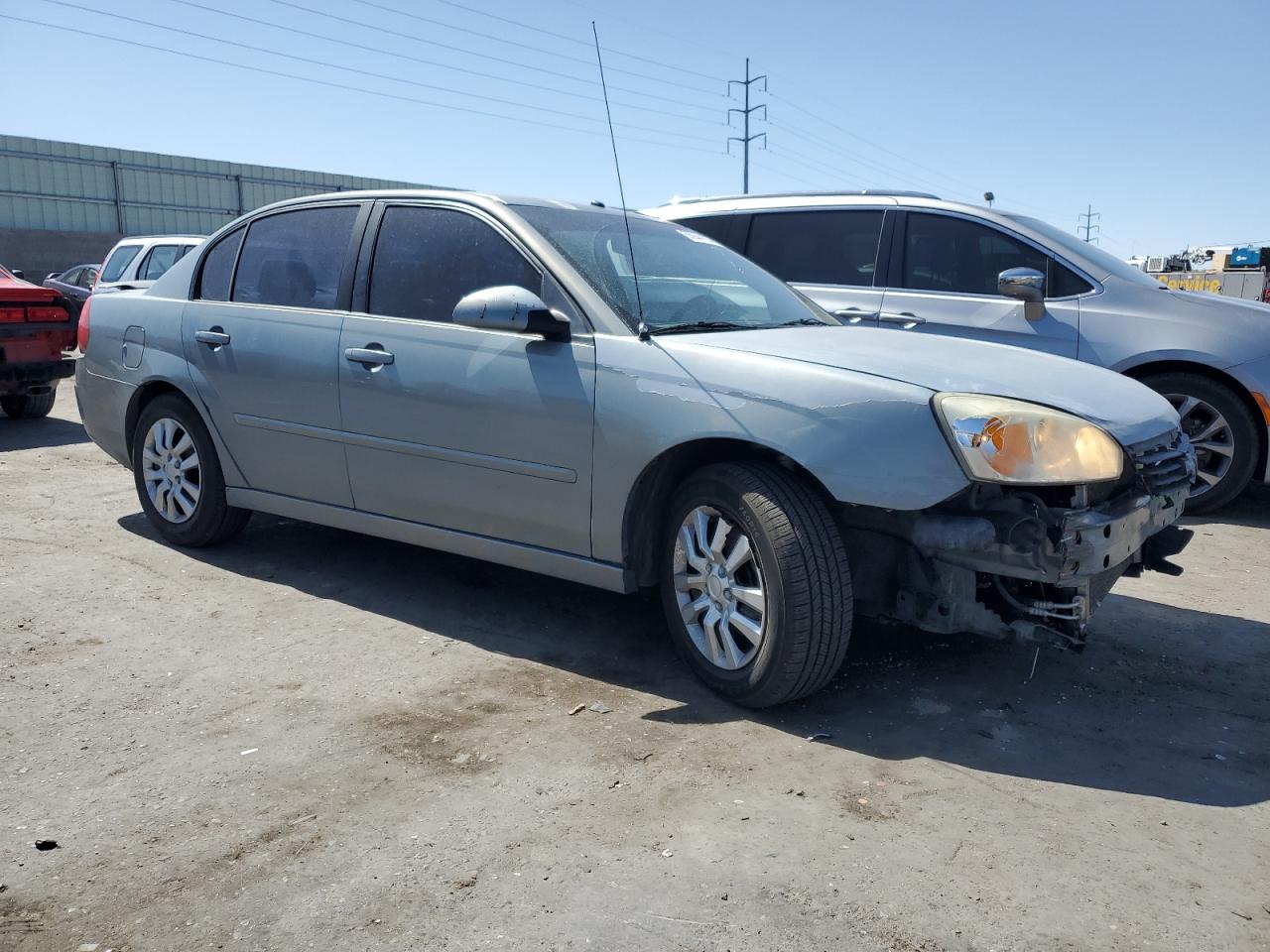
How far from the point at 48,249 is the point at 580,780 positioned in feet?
90.2

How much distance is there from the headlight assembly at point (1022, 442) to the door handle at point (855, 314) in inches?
150

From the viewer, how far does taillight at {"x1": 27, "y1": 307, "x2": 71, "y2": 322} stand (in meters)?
9.23

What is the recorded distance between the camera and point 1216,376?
255 inches

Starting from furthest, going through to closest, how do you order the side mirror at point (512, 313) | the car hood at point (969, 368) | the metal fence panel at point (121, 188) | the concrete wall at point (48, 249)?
1. the metal fence panel at point (121, 188)
2. the concrete wall at point (48, 249)
3. the side mirror at point (512, 313)
4. the car hood at point (969, 368)

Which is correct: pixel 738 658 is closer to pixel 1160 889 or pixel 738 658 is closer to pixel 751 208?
pixel 1160 889

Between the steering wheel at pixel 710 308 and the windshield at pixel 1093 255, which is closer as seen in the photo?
the steering wheel at pixel 710 308

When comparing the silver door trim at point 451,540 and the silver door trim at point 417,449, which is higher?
the silver door trim at point 417,449

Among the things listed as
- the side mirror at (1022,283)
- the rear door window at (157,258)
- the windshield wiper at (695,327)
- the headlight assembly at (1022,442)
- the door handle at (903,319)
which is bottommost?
the headlight assembly at (1022,442)

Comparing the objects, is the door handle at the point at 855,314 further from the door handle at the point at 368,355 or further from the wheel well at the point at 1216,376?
the door handle at the point at 368,355

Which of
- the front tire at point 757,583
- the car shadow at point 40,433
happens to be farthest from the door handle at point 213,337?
the car shadow at point 40,433

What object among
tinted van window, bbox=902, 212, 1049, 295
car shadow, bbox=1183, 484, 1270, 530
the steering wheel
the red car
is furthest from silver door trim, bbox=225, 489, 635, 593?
the red car

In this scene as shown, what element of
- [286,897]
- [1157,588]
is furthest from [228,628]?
[1157,588]

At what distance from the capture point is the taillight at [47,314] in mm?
9227

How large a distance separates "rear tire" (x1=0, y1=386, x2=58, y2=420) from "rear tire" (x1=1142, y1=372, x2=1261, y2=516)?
9.27m
